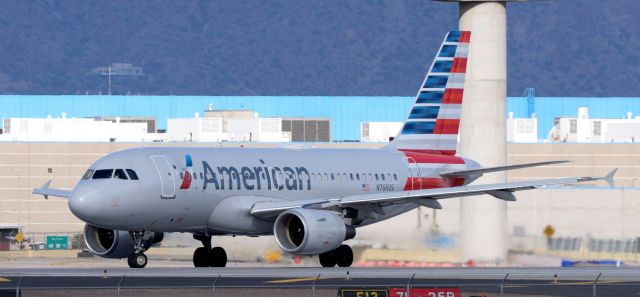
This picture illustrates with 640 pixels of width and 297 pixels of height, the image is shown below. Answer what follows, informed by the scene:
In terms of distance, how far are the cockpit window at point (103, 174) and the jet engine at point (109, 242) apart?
2.95 metres

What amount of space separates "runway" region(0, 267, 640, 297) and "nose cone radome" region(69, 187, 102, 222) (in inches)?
73.9

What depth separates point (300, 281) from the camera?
4881 cm

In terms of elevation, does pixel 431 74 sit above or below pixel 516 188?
above

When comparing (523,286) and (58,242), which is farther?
(58,242)

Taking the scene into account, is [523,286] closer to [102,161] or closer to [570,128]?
[102,161]

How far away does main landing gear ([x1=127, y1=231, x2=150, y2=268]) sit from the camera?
181ft

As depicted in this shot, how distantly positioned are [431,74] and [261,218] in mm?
11568

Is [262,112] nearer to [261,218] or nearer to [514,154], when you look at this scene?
[514,154]

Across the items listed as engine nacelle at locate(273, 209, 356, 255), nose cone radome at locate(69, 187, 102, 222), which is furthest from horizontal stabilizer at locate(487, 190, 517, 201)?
nose cone radome at locate(69, 187, 102, 222)

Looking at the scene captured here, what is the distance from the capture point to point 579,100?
182 metres

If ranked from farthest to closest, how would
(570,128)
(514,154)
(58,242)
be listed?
1. (570,128)
2. (514,154)
3. (58,242)

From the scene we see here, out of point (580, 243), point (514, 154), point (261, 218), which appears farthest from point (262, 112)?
point (261, 218)

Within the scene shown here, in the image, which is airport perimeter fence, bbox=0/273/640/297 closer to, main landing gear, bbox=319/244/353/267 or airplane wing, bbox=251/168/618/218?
airplane wing, bbox=251/168/618/218

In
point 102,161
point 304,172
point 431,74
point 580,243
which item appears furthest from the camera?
point 580,243
